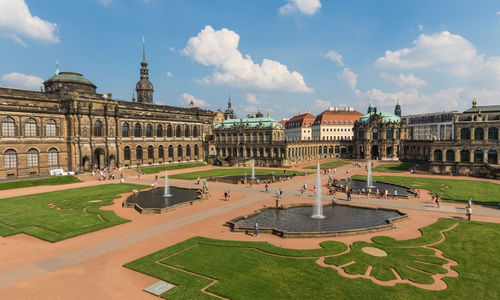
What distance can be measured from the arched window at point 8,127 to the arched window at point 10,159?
12.0 ft

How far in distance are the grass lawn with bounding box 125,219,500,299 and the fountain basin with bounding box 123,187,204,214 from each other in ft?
43.4

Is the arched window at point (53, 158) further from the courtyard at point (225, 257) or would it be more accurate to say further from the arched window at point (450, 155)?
the arched window at point (450, 155)

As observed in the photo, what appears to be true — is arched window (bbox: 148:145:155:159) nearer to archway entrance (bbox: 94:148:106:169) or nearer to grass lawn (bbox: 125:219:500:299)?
archway entrance (bbox: 94:148:106:169)

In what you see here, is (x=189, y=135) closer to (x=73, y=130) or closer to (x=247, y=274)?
(x=73, y=130)

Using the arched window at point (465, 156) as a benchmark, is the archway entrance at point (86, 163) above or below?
below

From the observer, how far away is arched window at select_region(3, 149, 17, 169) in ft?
203

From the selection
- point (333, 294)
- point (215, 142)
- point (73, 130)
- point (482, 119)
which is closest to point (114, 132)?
point (73, 130)

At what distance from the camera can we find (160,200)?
4472 cm

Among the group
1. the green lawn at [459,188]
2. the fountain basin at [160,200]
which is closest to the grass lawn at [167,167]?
the fountain basin at [160,200]

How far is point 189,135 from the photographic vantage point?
338ft

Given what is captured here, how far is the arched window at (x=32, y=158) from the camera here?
65125 millimetres

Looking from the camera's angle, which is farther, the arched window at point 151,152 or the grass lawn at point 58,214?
the arched window at point 151,152

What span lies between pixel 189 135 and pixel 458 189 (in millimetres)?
78527

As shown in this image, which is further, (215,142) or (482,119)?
(215,142)
